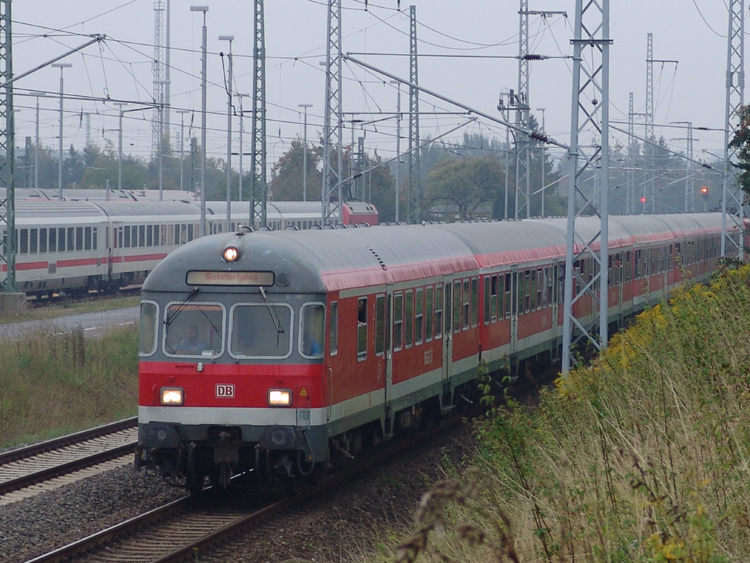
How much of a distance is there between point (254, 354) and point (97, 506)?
2.33m

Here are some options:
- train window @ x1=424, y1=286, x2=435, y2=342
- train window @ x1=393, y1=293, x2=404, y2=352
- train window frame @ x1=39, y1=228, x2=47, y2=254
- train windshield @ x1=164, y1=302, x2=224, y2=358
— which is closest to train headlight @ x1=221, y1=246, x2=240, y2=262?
train windshield @ x1=164, y1=302, x2=224, y2=358

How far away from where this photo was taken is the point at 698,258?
40812 millimetres

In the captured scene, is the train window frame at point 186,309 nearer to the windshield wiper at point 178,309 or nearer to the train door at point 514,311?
the windshield wiper at point 178,309

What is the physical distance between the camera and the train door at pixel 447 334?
54.2 ft

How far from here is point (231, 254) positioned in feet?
38.8

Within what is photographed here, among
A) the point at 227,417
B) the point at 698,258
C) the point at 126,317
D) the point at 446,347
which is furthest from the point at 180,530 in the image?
the point at 698,258

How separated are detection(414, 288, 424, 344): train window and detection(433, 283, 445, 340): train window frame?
611mm

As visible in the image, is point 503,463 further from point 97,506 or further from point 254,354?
point 97,506

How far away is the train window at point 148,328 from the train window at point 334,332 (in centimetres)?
178

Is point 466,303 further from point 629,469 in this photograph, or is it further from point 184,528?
point 629,469

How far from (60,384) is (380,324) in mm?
8839

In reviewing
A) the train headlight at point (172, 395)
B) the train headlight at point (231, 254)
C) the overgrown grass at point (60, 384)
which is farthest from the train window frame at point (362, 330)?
the overgrown grass at point (60, 384)

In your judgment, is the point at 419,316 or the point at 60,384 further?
the point at 60,384

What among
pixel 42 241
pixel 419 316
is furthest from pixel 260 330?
pixel 42 241
